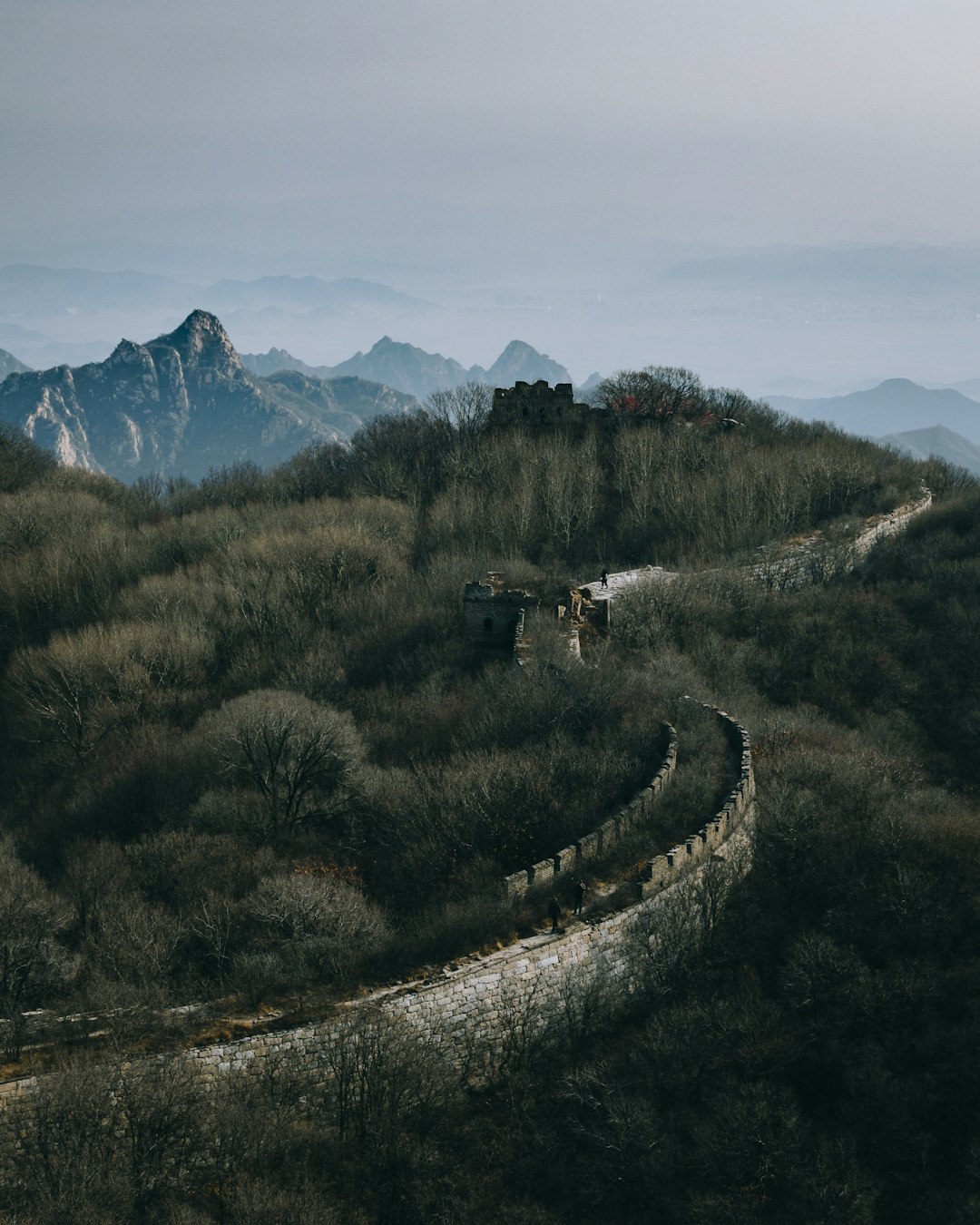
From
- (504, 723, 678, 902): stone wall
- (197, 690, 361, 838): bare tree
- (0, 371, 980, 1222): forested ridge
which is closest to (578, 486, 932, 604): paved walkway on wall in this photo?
(0, 371, 980, 1222): forested ridge

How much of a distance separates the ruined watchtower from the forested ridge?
1222mm

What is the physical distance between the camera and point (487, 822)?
2505 cm

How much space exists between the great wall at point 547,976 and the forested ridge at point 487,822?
618 millimetres

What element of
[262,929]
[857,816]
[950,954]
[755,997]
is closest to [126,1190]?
[262,929]

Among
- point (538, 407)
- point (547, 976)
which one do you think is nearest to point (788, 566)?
point (538, 407)

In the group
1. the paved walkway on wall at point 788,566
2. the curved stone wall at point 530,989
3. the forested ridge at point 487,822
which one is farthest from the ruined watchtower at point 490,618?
the curved stone wall at point 530,989

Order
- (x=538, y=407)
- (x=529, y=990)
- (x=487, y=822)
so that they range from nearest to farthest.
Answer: (x=529, y=990), (x=487, y=822), (x=538, y=407)

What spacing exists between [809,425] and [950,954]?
188 feet

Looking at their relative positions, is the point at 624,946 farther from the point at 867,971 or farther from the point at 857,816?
the point at 857,816

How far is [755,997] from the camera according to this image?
21.8 m

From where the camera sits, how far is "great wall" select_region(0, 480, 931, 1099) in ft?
62.2

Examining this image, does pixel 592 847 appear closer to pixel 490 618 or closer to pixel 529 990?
pixel 529 990

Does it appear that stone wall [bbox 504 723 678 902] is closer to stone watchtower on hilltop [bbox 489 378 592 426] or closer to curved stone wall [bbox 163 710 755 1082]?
curved stone wall [bbox 163 710 755 1082]

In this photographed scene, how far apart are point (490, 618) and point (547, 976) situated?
20006 mm
